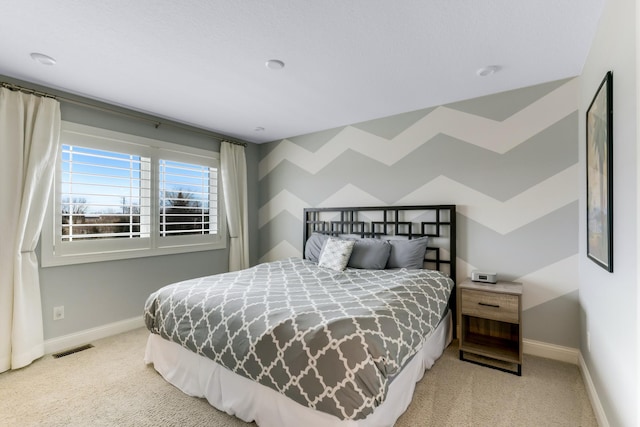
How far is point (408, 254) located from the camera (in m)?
3.05

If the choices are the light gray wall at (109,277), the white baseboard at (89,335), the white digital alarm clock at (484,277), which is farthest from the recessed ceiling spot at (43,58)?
the white digital alarm clock at (484,277)

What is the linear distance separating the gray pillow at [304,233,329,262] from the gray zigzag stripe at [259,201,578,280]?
61.1 inches

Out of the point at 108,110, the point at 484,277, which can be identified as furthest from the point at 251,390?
the point at 108,110

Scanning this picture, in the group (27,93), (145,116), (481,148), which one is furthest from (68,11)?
(481,148)

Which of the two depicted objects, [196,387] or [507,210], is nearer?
[196,387]

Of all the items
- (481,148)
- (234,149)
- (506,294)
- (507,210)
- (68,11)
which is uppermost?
(68,11)

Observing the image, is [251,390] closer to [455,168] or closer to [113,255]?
[113,255]

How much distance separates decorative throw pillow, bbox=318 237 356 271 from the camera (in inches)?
124

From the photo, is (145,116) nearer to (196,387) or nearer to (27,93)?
(27,93)

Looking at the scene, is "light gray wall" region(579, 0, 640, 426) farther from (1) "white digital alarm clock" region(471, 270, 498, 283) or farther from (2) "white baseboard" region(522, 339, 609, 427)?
(1) "white digital alarm clock" region(471, 270, 498, 283)

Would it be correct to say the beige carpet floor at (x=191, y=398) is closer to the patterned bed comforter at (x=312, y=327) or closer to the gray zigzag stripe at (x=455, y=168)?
the patterned bed comforter at (x=312, y=327)

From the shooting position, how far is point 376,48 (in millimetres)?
2090

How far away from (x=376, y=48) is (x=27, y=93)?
117 inches

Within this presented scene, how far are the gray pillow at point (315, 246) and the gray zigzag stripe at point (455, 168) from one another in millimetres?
608
